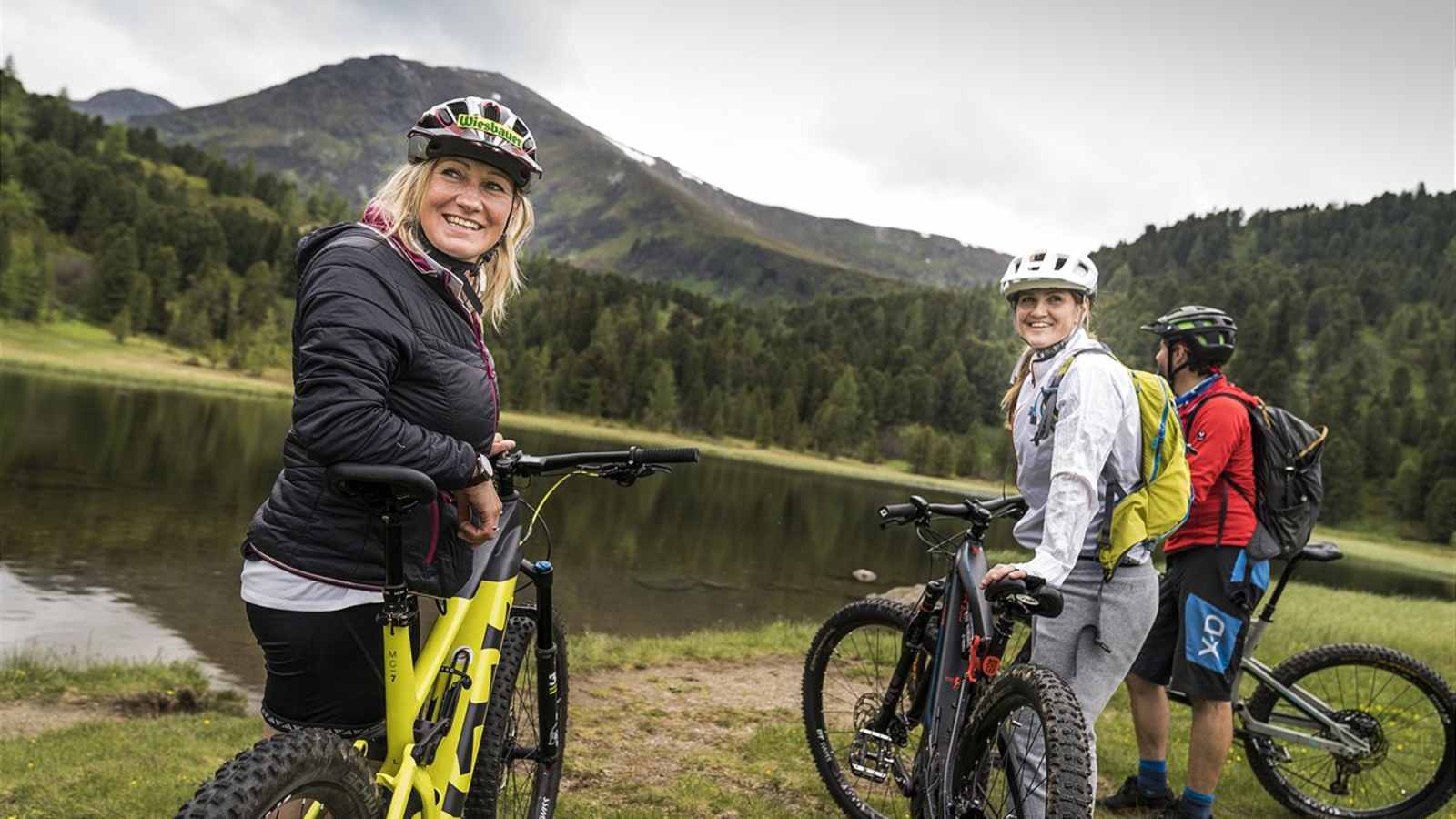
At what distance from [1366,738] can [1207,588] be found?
6.50ft

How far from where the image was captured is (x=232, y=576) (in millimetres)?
18781

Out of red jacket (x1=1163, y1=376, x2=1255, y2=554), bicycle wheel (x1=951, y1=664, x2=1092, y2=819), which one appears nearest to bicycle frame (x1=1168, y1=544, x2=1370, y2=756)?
red jacket (x1=1163, y1=376, x2=1255, y2=554)

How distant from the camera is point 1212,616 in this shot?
5.31m

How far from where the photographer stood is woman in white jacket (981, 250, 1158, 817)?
12.5 ft

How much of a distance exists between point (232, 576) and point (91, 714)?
34.7ft

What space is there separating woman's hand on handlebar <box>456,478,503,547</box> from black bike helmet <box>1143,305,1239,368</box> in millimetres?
4350

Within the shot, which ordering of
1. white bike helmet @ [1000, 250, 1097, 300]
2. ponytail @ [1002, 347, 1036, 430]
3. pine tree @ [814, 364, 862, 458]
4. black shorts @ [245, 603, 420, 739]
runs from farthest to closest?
pine tree @ [814, 364, 862, 458] → ponytail @ [1002, 347, 1036, 430] → white bike helmet @ [1000, 250, 1097, 300] → black shorts @ [245, 603, 420, 739]

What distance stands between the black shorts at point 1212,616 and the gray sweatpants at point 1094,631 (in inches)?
47.6

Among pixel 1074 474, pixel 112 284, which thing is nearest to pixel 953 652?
pixel 1074 474

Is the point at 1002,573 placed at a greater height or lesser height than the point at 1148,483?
lesser

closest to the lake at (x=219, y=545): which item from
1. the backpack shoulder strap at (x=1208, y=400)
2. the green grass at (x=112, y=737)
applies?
the green grass at (x=112, y=737)

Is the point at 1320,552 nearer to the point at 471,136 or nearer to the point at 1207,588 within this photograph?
the point at 1207,588

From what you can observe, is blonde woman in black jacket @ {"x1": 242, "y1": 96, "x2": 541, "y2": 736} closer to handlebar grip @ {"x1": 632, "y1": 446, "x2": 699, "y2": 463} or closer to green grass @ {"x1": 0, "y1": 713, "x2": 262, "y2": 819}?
handlebar grip @ {"x1": 632, "y1": 446, "x2": 699, "y2": 463}

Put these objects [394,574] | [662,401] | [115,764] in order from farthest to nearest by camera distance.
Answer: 1. [662,401]
2. [115,764]
3. [394,574]
